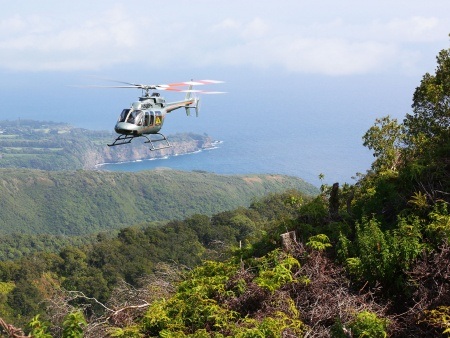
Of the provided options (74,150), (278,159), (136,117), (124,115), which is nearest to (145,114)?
(136,117)

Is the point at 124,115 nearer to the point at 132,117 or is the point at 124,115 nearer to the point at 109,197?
the point at 132,117

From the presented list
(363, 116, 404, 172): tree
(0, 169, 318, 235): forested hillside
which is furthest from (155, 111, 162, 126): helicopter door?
(0, 169, 318, 235): forested hillside

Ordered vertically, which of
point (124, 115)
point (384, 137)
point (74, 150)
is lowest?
point (74, 150)

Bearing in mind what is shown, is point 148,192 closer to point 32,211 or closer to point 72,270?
point 32,211

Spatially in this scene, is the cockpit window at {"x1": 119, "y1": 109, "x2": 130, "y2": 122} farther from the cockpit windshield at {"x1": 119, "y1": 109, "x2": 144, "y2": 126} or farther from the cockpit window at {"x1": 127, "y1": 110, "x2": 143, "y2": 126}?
the cockpit window at {"x1": 127, "y1": 110, "x2": 143, "y2": 126}

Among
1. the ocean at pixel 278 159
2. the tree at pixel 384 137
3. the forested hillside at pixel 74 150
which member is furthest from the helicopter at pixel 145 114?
the forested hillside at pixel 74 150

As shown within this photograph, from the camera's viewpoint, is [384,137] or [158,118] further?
[384,137]

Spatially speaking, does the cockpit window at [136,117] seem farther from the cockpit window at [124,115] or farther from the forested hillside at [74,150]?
the forested hillside at [74,150]
